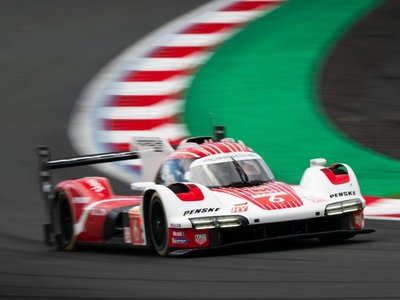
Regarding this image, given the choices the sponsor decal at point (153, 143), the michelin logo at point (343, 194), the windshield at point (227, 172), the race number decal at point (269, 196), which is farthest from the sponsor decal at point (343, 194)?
the sponsor decal at point (153, 143)

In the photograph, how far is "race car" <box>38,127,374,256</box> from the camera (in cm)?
883

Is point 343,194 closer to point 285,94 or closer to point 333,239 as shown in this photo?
point 333,239

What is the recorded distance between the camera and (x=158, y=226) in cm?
922

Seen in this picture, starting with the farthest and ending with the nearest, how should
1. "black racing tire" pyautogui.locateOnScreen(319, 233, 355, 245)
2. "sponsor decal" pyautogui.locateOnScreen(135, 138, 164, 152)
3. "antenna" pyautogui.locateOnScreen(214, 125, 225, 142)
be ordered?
"antenna" pyautogui.locateOnScreen(214, 125, 225, 142) < "sponsor decal" pyautogui.locateOnScreen(135, 138, 164, 152) < "black racing tire" pyautogui.locateOnScreen(319, 233, 355, 245)

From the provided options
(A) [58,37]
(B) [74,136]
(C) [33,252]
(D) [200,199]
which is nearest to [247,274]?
(D) [200,199]

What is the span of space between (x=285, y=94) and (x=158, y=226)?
6.41 metres

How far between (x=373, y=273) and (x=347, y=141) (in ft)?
20.1

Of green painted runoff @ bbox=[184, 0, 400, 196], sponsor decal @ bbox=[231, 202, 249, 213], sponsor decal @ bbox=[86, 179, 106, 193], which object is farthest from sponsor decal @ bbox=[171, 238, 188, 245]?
green painted runoff @ bbox=[184, 0, 400, 196]

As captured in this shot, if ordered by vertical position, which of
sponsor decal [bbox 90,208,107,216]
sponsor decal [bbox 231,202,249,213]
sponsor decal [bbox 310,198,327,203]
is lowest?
sponsor decal [bbox 90,208,107,216]

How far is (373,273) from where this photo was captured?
736 centimetres

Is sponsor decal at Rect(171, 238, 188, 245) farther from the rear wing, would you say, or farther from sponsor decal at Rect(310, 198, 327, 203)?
the rear wing

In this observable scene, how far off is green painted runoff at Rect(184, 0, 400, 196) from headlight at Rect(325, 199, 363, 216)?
8.71 feet

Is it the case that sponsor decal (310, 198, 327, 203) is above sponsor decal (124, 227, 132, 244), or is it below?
above

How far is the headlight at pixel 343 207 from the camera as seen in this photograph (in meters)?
9.03
